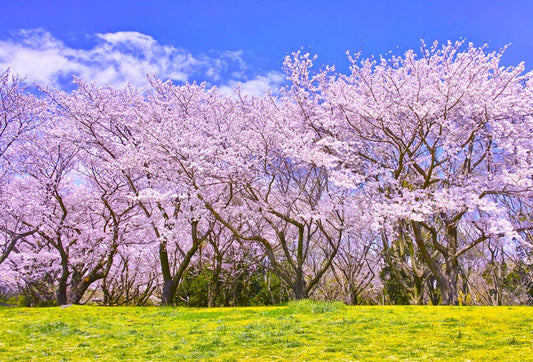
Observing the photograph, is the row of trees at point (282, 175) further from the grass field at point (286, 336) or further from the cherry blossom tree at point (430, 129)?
the grass field at point (286, 336)

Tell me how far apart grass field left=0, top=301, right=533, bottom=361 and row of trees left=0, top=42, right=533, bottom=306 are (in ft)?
10.2

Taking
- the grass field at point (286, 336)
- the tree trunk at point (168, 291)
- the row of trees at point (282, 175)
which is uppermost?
the row of trees at point (282, 175)

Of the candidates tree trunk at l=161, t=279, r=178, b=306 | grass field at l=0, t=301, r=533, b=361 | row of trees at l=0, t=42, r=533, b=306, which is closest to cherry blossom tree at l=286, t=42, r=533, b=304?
row of trees at l=0, t=42, r=533, b=306

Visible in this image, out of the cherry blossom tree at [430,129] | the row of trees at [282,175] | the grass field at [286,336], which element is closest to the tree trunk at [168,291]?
the row of trees at [282,175]

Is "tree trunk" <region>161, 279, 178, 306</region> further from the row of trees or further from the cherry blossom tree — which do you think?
the cherry blossom tree

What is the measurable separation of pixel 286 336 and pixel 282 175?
11221mm

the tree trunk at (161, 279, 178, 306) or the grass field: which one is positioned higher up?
the tree trunk at (161, 279, 178, 306)

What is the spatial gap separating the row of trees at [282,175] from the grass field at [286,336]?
123 inches

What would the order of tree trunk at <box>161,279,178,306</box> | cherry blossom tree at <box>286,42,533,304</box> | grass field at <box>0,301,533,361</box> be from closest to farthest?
1. grass field at <box>0,301,533,361</box>
2. cherry blossom tree at <box>286,42,533,304</box>
3. tree trunk at <box>161,279,178,306</box>

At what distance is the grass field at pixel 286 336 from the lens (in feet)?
23.1

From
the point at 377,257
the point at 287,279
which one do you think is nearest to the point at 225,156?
the point at 287,279

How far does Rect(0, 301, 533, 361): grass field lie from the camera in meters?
7.05

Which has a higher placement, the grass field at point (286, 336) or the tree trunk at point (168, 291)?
the tree trunk at point (168, 291)

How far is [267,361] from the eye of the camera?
21.6ft
